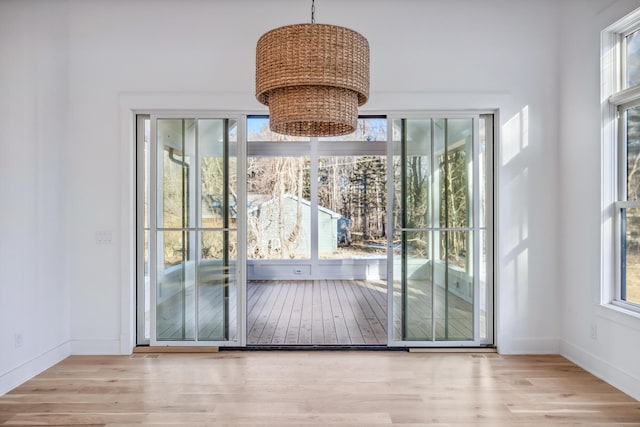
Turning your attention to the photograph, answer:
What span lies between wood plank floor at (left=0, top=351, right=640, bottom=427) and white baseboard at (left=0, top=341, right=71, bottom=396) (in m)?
0.06

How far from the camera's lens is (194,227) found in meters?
3.75

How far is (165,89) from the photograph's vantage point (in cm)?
367

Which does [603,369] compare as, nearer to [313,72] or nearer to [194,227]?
[313,72]

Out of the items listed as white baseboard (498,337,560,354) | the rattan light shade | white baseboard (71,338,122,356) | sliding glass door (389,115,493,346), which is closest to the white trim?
white baseboard (498,337,560,354)

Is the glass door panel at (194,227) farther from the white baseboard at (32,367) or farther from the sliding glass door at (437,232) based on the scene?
the sliding glass door at (437,232)

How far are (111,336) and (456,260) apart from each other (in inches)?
132

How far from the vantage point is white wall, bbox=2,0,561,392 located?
143 inches

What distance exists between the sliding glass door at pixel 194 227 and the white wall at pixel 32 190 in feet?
2.53

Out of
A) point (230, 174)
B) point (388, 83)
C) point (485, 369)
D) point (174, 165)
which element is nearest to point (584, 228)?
point (485, 369)

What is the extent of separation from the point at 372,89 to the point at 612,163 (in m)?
2.08

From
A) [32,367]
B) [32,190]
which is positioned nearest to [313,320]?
[32,367]

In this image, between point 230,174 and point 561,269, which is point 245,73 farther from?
point 561,269

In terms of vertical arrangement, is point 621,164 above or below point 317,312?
above

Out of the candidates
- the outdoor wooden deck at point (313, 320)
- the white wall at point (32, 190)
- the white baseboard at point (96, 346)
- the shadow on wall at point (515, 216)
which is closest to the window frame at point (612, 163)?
the shadow on wall at point (515, 216)
